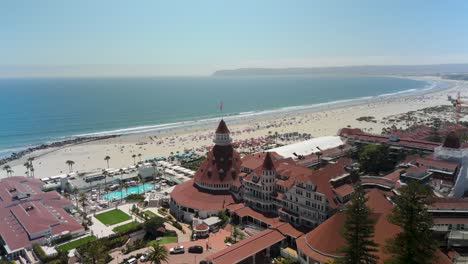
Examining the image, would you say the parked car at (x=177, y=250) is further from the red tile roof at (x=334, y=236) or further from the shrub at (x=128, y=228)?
the red tile roof at (x=334, y=236)

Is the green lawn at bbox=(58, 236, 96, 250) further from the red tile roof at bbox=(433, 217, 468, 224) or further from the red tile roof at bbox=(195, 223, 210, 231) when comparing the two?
the red tile roof at bbox=(433, 217, 468, 224)

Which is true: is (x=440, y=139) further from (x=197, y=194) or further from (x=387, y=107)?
(x=387, y=107)

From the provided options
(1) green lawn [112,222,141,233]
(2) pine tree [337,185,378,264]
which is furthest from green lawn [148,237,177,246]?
(2) pine tree [337,185,378,264]

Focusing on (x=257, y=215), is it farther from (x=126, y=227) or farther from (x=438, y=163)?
(x=438, y=163)

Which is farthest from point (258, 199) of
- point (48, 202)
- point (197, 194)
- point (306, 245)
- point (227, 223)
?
point (48, 202)

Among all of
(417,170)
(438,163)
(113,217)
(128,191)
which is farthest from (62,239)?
(438,163)

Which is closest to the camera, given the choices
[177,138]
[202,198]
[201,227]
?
[201,227]
